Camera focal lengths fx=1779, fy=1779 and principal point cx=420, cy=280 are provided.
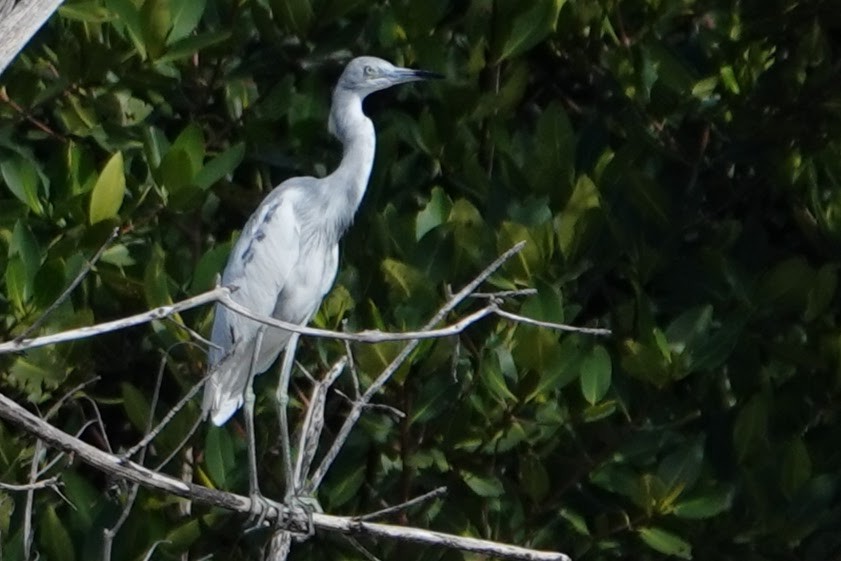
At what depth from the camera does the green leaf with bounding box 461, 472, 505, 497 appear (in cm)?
433

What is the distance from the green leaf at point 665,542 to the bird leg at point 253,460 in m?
0.95

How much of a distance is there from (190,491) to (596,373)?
5.02 ft

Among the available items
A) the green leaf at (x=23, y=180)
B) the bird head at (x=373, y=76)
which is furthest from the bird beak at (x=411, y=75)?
the green leaf at (x=23, y=180)

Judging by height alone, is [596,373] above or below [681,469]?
above

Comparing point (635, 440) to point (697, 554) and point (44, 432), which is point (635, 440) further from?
point (44, 432)

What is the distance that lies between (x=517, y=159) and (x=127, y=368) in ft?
3.89

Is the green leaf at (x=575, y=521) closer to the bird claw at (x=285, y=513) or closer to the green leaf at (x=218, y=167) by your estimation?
the bird claw at (x=285, y=513)

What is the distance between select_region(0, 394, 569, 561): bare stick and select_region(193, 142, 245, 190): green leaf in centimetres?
120

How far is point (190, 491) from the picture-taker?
9.44 ft

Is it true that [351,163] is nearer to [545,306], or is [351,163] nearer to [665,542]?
[545,306]

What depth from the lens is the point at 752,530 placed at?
14.5 feet

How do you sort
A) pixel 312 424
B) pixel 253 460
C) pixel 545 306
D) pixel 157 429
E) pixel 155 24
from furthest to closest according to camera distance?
pixel 155 24
pixel 545 306
pixel 253 460
pixel 312 424
pixel 157 429

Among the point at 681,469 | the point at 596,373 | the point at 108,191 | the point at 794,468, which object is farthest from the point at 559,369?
the point at 108,191

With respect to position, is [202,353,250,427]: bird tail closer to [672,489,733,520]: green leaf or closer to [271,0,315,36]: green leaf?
[271,0,315,36]: green leaf
